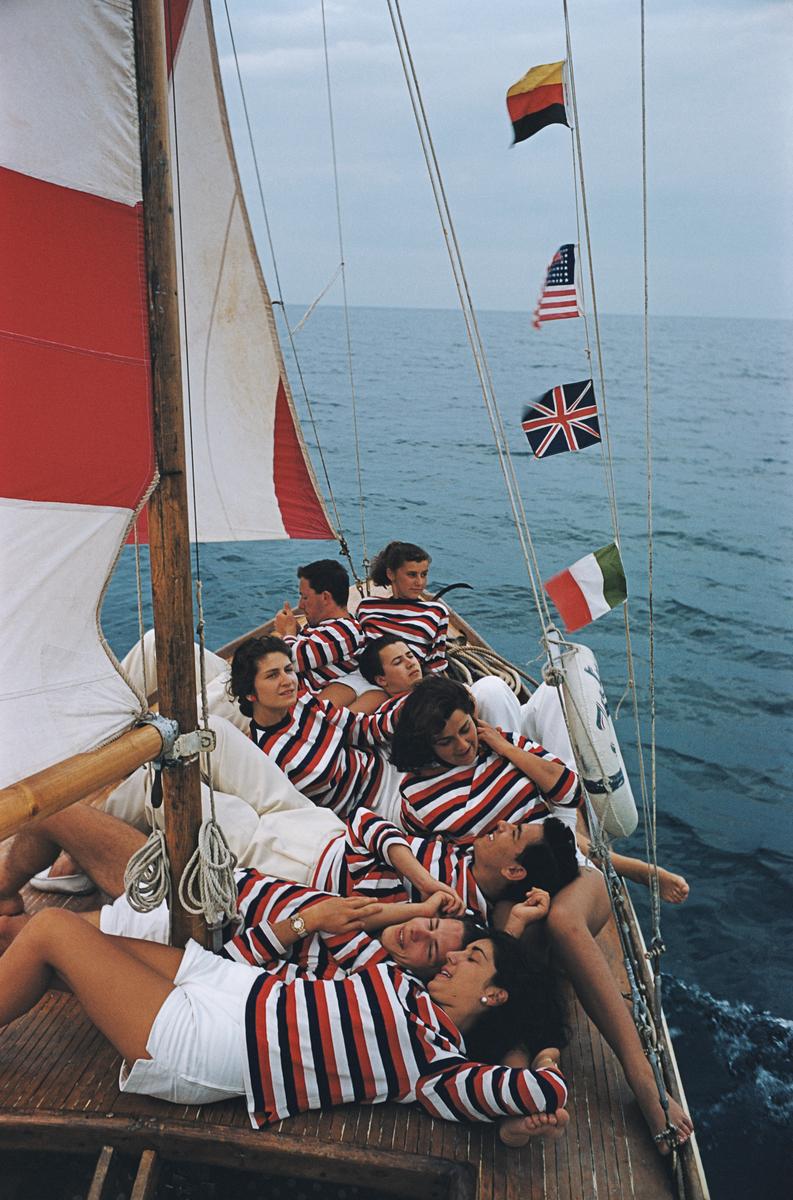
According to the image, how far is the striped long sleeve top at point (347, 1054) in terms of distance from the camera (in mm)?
2295

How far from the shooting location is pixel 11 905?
2.92 m

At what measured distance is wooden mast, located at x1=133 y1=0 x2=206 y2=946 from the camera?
2.12 m

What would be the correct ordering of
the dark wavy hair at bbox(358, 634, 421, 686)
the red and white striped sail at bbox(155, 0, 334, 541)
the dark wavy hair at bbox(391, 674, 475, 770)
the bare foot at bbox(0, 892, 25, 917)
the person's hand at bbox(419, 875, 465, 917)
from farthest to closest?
1. the red and white striped sail at bbox(155, 0, 334, 541)
2. the dark wavy hair at bbox(358, 634, 421, 686)
3. the dark wavy hair at bbox(391, 674, 475, 770)
4. the bare foot at bbox(0, 892, 25, 917)
5. the person's hand at bbox(419, 875, 465, 917)

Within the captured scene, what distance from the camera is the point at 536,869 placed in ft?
9.30

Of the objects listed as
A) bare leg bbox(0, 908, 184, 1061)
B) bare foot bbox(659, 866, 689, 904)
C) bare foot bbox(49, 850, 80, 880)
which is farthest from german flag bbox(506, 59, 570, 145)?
bare leg bbox(0, 908, 184, 1061)

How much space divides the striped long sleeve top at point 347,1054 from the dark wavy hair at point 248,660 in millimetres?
1274

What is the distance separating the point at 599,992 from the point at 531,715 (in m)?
1.67

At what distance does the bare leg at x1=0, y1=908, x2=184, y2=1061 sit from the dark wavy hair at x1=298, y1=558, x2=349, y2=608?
8.71 ft

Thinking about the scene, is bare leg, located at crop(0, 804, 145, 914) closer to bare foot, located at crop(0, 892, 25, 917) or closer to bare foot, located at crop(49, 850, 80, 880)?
bare foot, located at crop(0, 892, 25, 917)

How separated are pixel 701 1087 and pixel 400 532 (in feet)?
43.5

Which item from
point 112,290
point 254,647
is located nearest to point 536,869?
point 254,647

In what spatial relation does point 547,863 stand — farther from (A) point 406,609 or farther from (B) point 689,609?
(B) point 689,609

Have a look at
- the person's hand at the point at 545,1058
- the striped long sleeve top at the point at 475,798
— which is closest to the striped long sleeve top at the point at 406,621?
the striped long sleeve top at the point at 475,798

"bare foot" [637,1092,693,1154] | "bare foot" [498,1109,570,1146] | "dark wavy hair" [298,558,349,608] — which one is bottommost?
"bare foot" [637,1092,693,1154]
